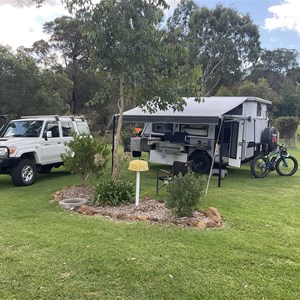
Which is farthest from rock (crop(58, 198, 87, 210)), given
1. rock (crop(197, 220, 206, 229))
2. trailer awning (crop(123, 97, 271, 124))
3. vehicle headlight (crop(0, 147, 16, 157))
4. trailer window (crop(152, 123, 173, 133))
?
trailer window (crop(152, 123, 173, 133))

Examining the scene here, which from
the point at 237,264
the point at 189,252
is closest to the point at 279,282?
the point at 237,264

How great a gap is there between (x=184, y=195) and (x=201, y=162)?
5.46 metres

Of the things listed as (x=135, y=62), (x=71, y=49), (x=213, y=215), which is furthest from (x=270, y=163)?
(x=71, y=49)

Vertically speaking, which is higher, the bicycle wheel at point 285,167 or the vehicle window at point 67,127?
A: the vehicle window at point 67,127

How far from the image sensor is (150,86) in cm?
667

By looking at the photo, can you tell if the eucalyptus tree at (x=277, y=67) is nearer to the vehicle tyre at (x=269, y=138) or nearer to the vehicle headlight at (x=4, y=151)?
the vehicle tyre at (x=269, y=138)

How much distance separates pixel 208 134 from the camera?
10.0 m

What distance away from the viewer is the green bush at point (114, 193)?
19.2 feet

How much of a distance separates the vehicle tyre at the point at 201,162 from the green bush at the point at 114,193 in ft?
14.3

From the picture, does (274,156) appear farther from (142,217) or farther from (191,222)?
(142,217)

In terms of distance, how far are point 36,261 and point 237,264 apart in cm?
217

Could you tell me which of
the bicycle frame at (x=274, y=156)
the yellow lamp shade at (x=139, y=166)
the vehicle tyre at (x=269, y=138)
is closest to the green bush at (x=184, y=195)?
the yellow lamp shade at (x=139, y=166)

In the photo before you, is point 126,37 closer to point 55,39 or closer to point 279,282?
point 279,282

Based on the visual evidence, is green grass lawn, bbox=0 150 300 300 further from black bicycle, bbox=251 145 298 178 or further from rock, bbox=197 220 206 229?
black bicycle, bbox=251 145 298 178
